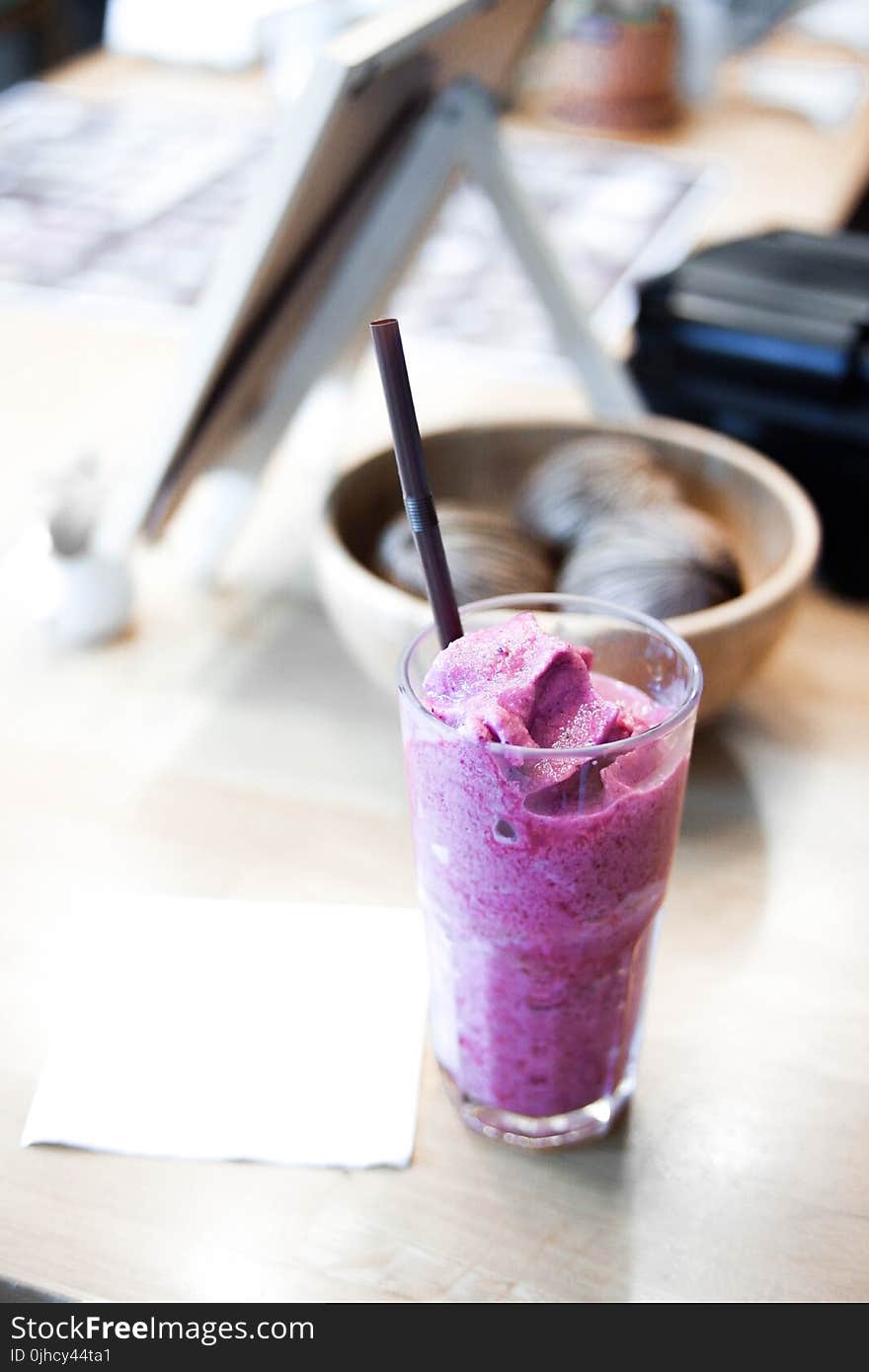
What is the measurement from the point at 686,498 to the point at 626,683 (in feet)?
1.16

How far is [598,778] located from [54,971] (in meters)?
0.33

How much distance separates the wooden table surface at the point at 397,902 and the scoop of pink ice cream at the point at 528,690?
8.1 inches

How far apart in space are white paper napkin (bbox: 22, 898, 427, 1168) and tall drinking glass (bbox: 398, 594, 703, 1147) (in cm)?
5

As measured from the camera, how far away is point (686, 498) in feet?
2.90

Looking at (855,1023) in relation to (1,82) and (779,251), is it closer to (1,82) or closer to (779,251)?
(779,251)

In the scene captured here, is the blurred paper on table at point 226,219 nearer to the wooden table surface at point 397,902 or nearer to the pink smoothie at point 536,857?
the wooden table surface at point 397,902

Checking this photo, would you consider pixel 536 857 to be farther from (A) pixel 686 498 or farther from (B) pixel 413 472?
(A) pixel 686 498

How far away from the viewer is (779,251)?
1.05 meters

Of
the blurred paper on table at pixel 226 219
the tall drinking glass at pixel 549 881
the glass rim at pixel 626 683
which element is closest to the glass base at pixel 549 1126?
the tall drinking glass at pixel 549 881

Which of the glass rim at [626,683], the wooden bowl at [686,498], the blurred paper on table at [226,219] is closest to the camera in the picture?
the glass rim at [626,683]

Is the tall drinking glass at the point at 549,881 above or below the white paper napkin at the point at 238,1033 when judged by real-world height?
above

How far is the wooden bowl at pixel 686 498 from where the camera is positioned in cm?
70

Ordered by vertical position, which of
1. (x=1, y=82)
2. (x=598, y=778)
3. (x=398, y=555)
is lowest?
(x=1, y=82)

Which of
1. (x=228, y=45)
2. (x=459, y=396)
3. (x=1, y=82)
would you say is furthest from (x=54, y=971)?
(x=1, y=82)
